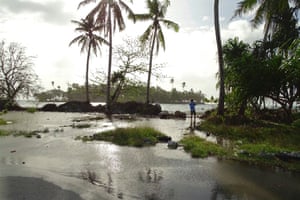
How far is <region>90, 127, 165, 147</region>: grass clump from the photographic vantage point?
35.9 feet

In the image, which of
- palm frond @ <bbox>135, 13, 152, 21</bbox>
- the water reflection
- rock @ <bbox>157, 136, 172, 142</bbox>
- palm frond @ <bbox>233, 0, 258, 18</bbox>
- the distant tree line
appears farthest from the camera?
the distant tree line

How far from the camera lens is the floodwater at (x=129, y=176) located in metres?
5.47

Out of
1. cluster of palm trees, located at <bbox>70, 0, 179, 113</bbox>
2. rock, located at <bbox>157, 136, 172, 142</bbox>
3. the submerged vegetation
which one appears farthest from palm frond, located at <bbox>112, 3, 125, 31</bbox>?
rock, located at <bbox>157, 136, 172, 142</bbox>

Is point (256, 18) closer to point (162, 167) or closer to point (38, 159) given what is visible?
point (162, 167)

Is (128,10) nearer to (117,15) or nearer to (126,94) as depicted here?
(117,15)

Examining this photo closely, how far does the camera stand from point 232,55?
31609 mm

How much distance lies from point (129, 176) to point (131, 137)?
508 centimetres

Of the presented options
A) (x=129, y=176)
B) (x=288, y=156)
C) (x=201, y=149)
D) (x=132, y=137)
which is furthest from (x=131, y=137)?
(x=288, y=156)

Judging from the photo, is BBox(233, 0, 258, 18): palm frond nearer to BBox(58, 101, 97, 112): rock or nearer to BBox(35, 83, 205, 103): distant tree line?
BBox(35, 83, 205, 103): distant tree line

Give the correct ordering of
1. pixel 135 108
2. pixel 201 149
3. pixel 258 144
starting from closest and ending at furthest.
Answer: pixel 201 149
pixel 258 144
pixel 135 108

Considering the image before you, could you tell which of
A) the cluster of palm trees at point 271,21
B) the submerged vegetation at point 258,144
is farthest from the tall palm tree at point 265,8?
the submerged vegetation at point 258,144

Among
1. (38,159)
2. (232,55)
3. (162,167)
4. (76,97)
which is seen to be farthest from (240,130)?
(76,97)

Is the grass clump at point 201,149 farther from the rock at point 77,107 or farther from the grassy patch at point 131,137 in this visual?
the rock at point 77,107

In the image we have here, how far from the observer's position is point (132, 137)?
460 inches
